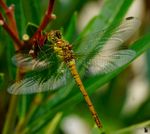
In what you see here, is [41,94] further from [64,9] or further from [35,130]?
[64,9]

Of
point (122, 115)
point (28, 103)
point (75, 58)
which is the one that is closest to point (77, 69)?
point (75, 58)

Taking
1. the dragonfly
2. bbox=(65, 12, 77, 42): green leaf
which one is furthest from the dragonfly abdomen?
bbox=(65, 12, 77, 42): green leaf

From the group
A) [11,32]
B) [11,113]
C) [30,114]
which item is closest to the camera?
[11,32]

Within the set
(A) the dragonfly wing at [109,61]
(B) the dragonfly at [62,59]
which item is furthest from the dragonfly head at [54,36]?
(A) the dragonfly wing at [109,61]

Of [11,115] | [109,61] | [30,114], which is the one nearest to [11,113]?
[11,115]

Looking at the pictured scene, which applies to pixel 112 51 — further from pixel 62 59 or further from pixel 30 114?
pixel 30 114

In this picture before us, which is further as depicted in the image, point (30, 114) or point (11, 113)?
point (30, 114)

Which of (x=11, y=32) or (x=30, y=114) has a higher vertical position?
(x=11, y=32)
